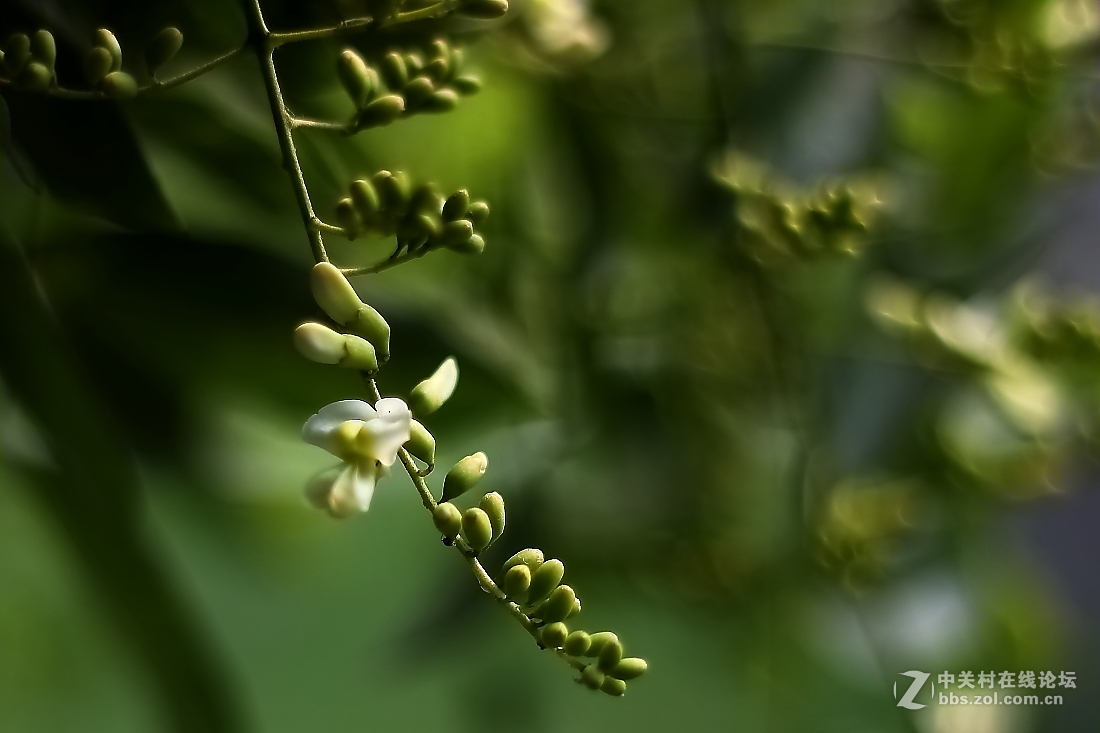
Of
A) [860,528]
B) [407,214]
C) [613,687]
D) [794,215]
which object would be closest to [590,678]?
[613,687]

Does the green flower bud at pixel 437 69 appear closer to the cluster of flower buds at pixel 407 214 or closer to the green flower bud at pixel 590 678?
the cluster of flower buds at pixel 407 214

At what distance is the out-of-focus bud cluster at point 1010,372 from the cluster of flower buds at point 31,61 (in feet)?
1.34

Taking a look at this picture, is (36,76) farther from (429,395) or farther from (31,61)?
(429,395)

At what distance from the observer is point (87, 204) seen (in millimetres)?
265

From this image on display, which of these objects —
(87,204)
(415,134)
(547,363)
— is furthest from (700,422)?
(87,204)

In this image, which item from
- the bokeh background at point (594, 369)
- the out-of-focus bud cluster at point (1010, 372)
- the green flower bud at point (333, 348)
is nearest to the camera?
the green flower bud at point (333, 348)

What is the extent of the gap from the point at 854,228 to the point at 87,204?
0.88 ft

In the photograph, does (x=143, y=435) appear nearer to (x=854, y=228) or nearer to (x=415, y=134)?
(x=415, y=134)

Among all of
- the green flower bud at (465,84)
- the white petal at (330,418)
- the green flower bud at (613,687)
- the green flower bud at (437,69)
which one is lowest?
Answer: the green flower bud at (613,687)

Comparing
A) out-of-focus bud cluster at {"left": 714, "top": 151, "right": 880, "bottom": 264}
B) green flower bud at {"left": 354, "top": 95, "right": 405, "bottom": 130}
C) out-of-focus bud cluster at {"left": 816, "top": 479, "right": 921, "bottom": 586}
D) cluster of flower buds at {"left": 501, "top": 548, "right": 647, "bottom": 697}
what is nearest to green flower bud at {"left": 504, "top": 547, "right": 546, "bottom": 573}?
cluster of flower buds at {"left": 501, "top": 548, "right": 647, "bottom": 697}

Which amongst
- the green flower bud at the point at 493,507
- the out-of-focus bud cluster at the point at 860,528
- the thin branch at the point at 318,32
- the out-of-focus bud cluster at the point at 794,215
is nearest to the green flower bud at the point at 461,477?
the green flower bud at the point at 493,507

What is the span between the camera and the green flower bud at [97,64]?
7.8 inches

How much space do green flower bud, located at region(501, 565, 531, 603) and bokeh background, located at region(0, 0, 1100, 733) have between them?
0.13m

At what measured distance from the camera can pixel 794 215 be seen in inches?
14.8
